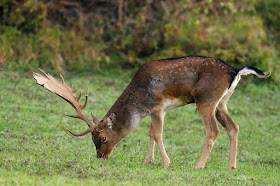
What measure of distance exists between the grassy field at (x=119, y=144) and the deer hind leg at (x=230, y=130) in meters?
0.25

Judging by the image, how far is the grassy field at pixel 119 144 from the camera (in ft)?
24.9

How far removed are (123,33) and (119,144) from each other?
718 cm

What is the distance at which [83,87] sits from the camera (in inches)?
588

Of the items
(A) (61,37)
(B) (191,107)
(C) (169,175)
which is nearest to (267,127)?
(B) (191,107)

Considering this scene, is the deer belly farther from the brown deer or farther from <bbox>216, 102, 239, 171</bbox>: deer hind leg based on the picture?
<bbox>216, 102, 239, 171</bbox>: deer hind leg

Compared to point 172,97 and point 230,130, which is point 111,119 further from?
point 230,130

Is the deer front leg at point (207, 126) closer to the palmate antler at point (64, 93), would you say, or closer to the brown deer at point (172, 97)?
the brown deer at point (172, 97)

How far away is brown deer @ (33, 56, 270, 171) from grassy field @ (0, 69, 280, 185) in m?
0.45

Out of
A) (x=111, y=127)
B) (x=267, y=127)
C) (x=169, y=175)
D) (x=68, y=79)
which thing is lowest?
(x=68, y=79)

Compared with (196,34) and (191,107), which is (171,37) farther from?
(191,107)

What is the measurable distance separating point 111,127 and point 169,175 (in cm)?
216

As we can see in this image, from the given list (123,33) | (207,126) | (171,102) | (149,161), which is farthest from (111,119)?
(123,33)

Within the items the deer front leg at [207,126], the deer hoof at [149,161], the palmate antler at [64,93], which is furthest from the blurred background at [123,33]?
the deer front leg at [207,126]

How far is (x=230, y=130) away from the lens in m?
9.37
